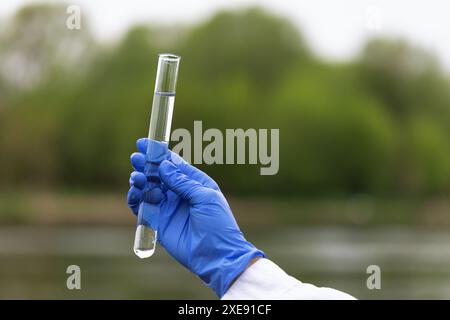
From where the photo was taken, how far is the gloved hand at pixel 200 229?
2.30 metres

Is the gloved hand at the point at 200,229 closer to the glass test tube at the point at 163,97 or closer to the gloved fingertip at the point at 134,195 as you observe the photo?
the gloved fingertip at the point at 134,195

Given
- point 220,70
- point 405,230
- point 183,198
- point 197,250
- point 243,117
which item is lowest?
point 405,230

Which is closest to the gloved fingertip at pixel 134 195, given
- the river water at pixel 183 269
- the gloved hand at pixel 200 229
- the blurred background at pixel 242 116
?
→ the gloved hand at pixel 200 229

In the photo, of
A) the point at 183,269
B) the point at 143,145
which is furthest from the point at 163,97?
the point at 183,269

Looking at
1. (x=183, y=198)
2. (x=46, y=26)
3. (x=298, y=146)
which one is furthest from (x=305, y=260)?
(x=46, y=26)

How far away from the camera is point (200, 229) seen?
91.1 inches

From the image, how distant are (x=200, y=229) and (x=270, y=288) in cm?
29

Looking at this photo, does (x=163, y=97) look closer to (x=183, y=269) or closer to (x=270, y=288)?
(x=270, y=288)

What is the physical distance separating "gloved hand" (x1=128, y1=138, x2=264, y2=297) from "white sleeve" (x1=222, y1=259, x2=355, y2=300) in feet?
0.09

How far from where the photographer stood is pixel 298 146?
40.8 meters

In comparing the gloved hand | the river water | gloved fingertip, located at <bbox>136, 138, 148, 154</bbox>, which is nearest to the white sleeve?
the gloved hand

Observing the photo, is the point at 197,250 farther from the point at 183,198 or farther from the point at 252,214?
the point at 252,214

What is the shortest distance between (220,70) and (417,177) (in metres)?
13.6

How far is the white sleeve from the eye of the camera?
215 centimetres
